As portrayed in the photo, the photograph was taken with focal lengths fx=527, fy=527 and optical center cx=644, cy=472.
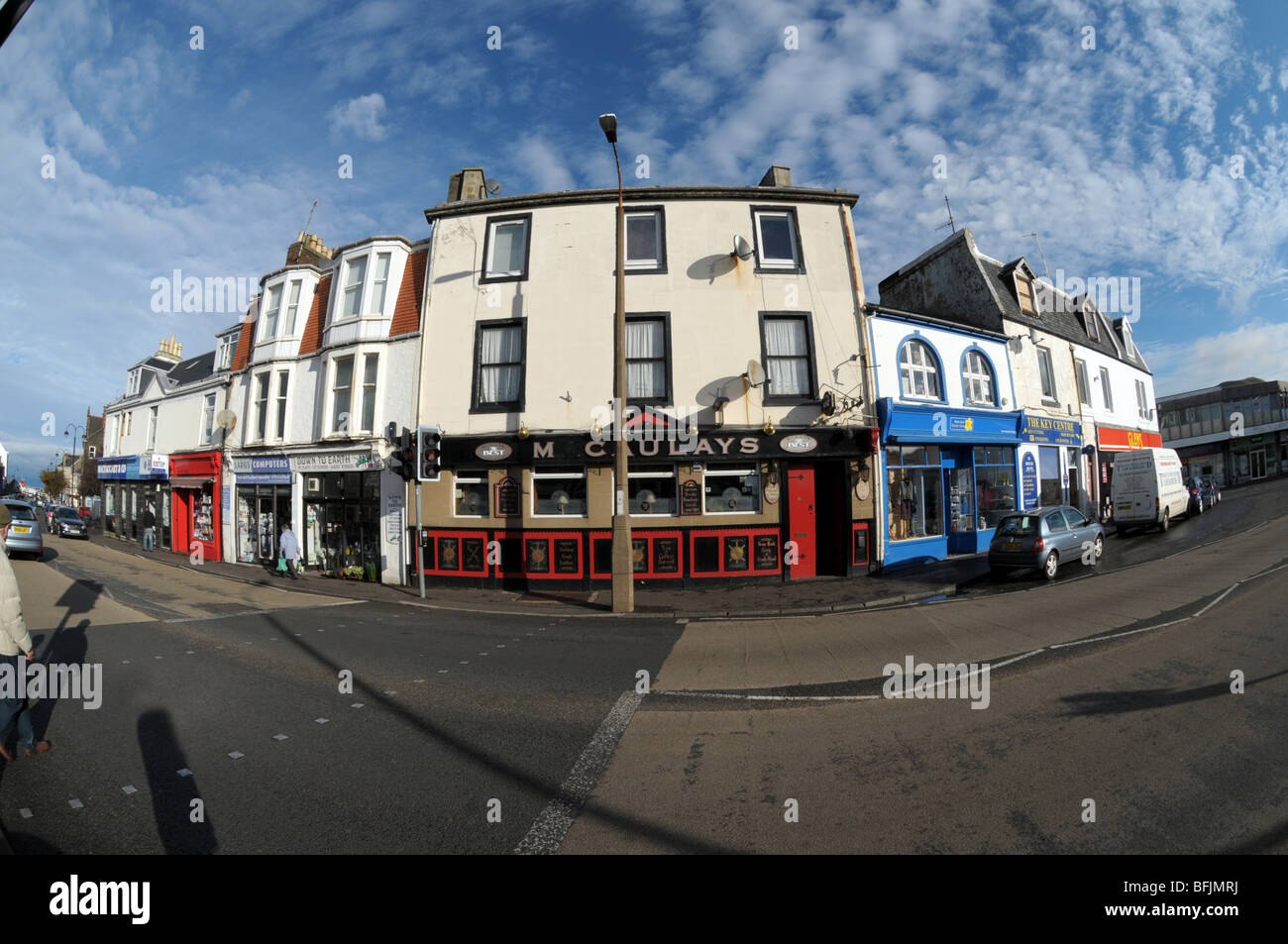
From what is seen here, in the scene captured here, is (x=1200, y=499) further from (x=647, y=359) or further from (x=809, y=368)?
(x=647, y=359)

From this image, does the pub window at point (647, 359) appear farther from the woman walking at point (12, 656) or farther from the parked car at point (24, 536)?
the parked car at point (24, 536)

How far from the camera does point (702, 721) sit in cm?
523

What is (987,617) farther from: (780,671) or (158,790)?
(158,790)

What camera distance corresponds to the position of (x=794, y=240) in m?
15.7

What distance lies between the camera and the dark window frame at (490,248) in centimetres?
1553

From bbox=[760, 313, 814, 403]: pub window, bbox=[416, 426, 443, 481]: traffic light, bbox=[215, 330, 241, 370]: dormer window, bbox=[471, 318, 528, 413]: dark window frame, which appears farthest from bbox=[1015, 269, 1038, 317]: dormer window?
bbox=[215, 330, 241, 370]: dormer window

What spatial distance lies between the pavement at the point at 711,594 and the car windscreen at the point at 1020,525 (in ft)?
4.36

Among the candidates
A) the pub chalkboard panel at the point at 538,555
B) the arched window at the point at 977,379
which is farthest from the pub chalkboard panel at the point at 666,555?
the arched window at the point at 977,379

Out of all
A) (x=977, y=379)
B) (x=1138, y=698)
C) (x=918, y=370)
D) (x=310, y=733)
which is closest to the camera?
(x=310, y=733)

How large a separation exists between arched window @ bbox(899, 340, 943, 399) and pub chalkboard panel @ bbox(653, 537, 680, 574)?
28.3ft

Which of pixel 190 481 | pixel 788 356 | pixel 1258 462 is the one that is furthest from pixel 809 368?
pixel 1258 462

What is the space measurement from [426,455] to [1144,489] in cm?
2402

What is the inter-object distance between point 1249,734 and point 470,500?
580 inches
